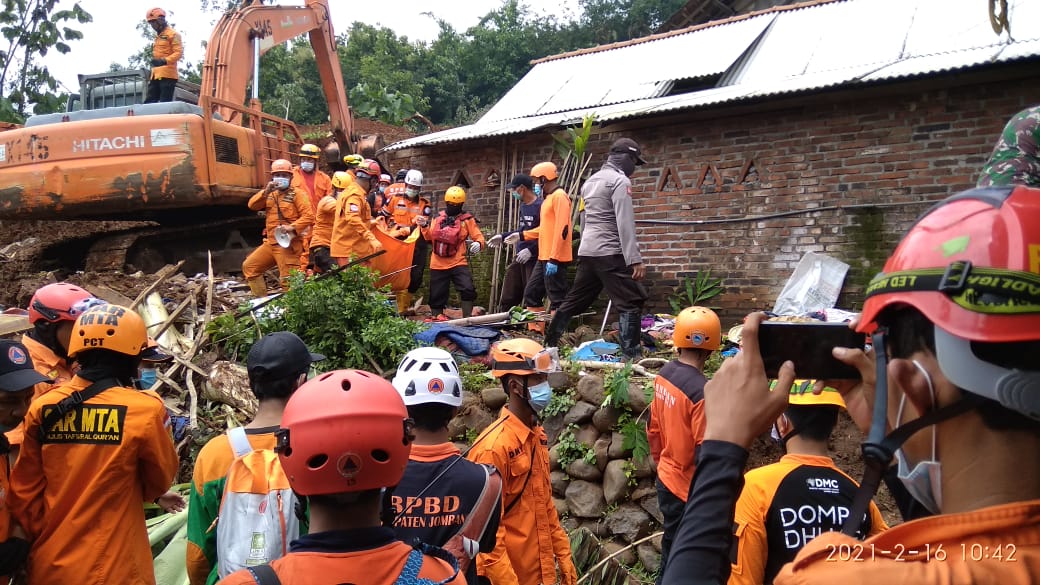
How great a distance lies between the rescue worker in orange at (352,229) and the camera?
9.05 m

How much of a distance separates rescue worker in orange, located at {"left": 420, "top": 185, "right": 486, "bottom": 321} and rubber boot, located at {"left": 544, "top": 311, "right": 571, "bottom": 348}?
201 centimetres

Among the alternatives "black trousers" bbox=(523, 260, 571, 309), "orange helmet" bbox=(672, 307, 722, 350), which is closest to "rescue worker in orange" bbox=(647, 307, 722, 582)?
"orange helmet" bbox=(672, 307, 722, 350)

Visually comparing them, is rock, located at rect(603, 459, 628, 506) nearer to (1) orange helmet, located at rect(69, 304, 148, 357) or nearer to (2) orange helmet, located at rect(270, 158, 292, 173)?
(1) orange helmet, located at rect(69, 304, 148, 357)

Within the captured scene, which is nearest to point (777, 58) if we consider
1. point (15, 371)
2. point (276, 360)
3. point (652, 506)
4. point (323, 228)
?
point (323, 228)

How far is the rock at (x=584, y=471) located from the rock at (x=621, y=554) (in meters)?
0.56

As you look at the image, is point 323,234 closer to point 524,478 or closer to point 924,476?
point 524,478

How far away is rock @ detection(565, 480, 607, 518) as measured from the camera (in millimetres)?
6371

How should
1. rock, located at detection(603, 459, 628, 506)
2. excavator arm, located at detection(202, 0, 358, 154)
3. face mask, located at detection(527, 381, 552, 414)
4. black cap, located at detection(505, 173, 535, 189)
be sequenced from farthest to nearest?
excavator arm, located at detection(202, 0, 358, 154) → black cap, located at detection(505, 173, 535, 189) → rock, located at detection(603, 459, 628, 506) → face mask, located at detection(527, 381, 552, 414)

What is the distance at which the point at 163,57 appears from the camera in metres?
11.2

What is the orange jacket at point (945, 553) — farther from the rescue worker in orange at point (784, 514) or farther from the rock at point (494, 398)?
the rock at point (494, 398)

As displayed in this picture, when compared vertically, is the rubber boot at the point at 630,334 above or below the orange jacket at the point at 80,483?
below

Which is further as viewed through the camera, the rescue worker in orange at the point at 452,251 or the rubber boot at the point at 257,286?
the rubber boot at the point at 257,286

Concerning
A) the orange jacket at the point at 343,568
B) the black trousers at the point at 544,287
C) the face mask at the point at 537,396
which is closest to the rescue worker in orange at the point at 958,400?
the orange jacket at the point at 343,568

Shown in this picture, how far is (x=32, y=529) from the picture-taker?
312cm
